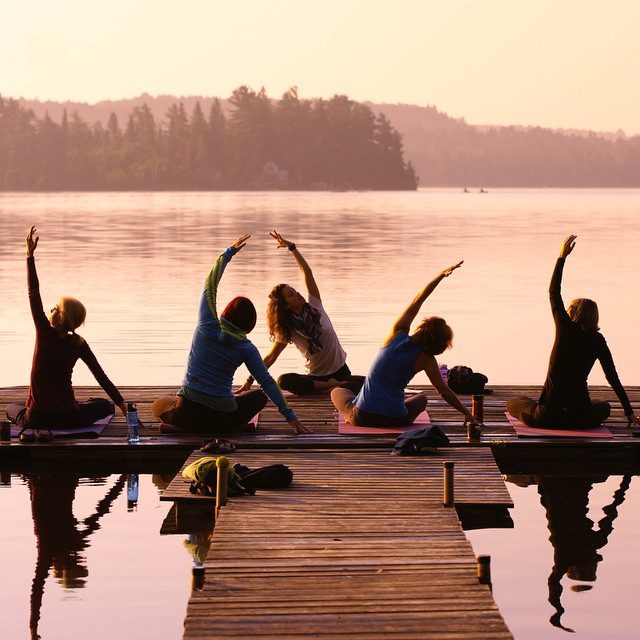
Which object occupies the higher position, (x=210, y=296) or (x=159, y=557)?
(x=210, y=296)

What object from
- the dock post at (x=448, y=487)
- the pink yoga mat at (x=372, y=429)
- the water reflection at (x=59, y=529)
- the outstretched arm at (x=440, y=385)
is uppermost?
the outstretched arm at (x=440, y=385)

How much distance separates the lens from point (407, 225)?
289ft

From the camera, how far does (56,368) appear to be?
43.1 feet

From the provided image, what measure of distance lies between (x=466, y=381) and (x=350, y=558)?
258 inches

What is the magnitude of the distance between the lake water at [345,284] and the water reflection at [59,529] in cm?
882

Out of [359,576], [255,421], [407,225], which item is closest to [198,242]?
[407,225]

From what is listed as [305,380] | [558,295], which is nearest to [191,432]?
[305,380]

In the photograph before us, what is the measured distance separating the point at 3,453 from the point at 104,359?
11585 mm

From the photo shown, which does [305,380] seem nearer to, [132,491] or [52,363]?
[132,491]

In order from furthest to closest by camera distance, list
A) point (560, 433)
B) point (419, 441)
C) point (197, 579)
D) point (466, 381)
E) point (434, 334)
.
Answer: point (466, 381) → point (560, 433) → point (419, 441) → point (434, 334) → point (197, 579)

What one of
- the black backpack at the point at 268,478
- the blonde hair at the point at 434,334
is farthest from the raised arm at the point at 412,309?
the black backpack at the point at 268,478

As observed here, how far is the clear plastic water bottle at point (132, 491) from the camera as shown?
12250 mm

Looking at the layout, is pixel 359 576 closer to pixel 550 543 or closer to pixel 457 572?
pixel 457 572

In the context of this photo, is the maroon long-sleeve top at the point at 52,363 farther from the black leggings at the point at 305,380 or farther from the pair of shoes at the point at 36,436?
the black leggings at the point at 305,380
